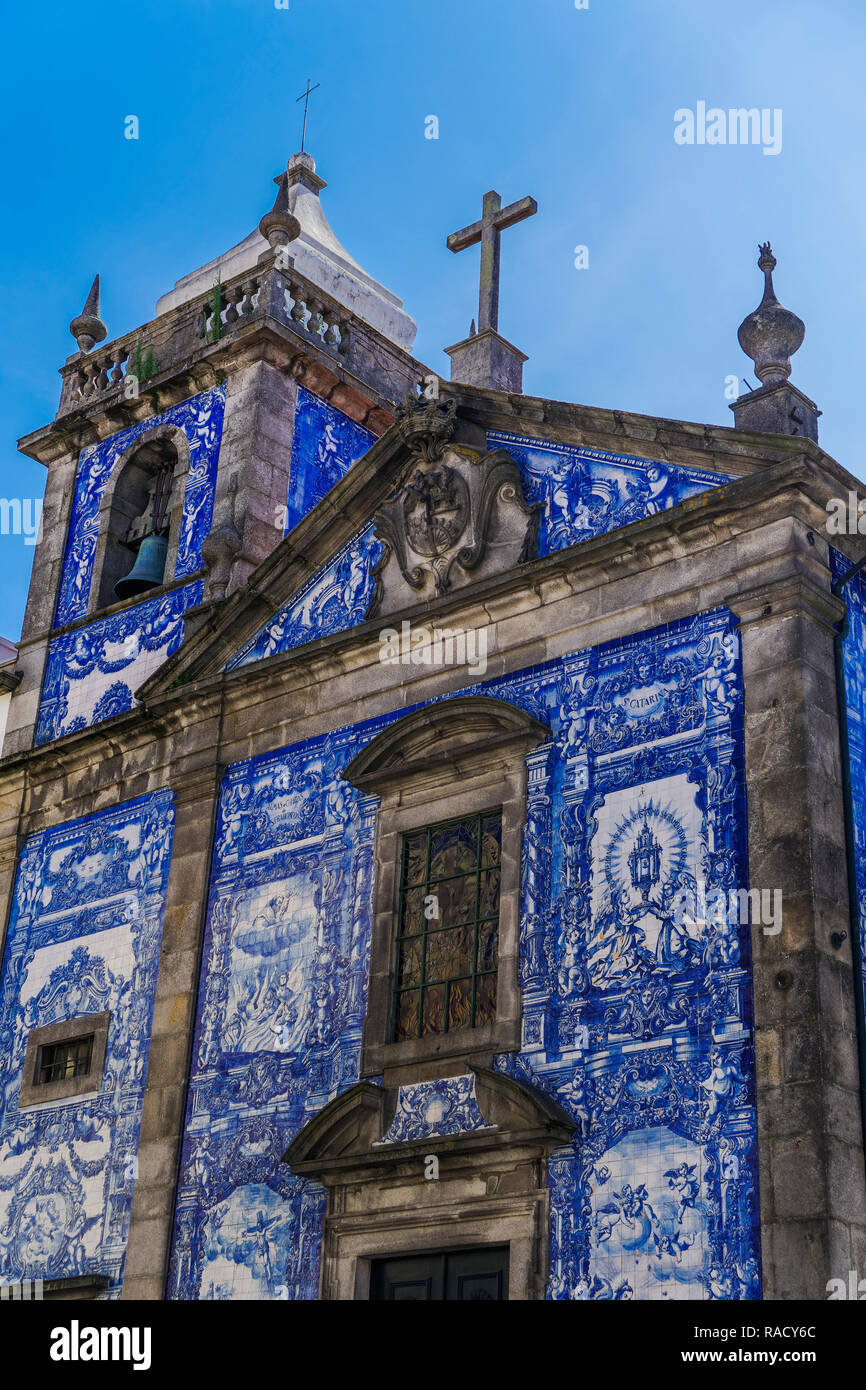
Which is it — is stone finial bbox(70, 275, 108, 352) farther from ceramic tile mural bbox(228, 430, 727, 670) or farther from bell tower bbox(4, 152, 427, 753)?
ceramic tile mural bbox(228, 430, 727, 670)

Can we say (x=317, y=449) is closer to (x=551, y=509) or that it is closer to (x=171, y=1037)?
(x=551, y=509)

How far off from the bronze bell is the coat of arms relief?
10.3 feet

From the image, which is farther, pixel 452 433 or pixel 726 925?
pixel 452 433

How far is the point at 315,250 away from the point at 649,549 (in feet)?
25.2

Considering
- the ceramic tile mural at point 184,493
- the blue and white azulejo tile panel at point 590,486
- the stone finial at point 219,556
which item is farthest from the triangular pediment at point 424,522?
the ceramic tile mural at point 184,493

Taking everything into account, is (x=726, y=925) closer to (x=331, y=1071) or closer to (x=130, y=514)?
(x=331, y=1071)

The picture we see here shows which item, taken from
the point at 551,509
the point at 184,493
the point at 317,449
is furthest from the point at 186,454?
the point at 551,509

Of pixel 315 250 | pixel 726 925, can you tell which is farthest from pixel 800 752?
pixel 315 250

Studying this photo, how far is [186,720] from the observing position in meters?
14.7

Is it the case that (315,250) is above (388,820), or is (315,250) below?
above

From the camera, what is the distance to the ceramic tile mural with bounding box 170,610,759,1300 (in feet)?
33.7

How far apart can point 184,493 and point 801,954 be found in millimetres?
8174

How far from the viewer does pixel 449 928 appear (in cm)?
1203

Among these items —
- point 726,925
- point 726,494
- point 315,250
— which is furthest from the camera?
point 315,250
